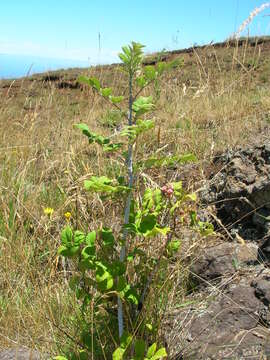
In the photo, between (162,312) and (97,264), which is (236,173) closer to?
(162,312)

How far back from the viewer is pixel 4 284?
207cm

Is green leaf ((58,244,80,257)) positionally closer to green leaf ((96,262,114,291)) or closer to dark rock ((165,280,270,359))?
green leaf ((96,262,114,291))

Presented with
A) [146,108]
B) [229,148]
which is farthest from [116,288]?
[229,148]

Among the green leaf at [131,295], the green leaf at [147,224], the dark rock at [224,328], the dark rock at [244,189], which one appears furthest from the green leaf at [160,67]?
the dark rock at [244,189]

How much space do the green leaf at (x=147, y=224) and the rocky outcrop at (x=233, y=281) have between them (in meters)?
0.45

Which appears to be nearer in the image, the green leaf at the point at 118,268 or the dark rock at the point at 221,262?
the green leaf at the point at 118,268

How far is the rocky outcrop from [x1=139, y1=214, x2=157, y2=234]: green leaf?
448 millimetres

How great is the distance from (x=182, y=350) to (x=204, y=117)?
2503 millimetres

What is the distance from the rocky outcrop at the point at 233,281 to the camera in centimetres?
149

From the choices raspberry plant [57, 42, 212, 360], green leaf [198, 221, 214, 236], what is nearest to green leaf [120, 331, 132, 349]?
raspberry plant [57, 42, 212, 360]

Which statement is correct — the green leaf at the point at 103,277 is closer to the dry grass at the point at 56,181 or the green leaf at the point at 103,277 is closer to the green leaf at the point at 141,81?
the dry grass at the point at 56,181

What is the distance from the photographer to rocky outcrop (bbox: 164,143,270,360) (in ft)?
4.88

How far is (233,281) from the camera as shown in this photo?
1791mm

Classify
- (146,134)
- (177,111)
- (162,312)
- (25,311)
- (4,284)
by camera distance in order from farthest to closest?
(177,111), (146,134), (4,284), (25,311), (162,312)
